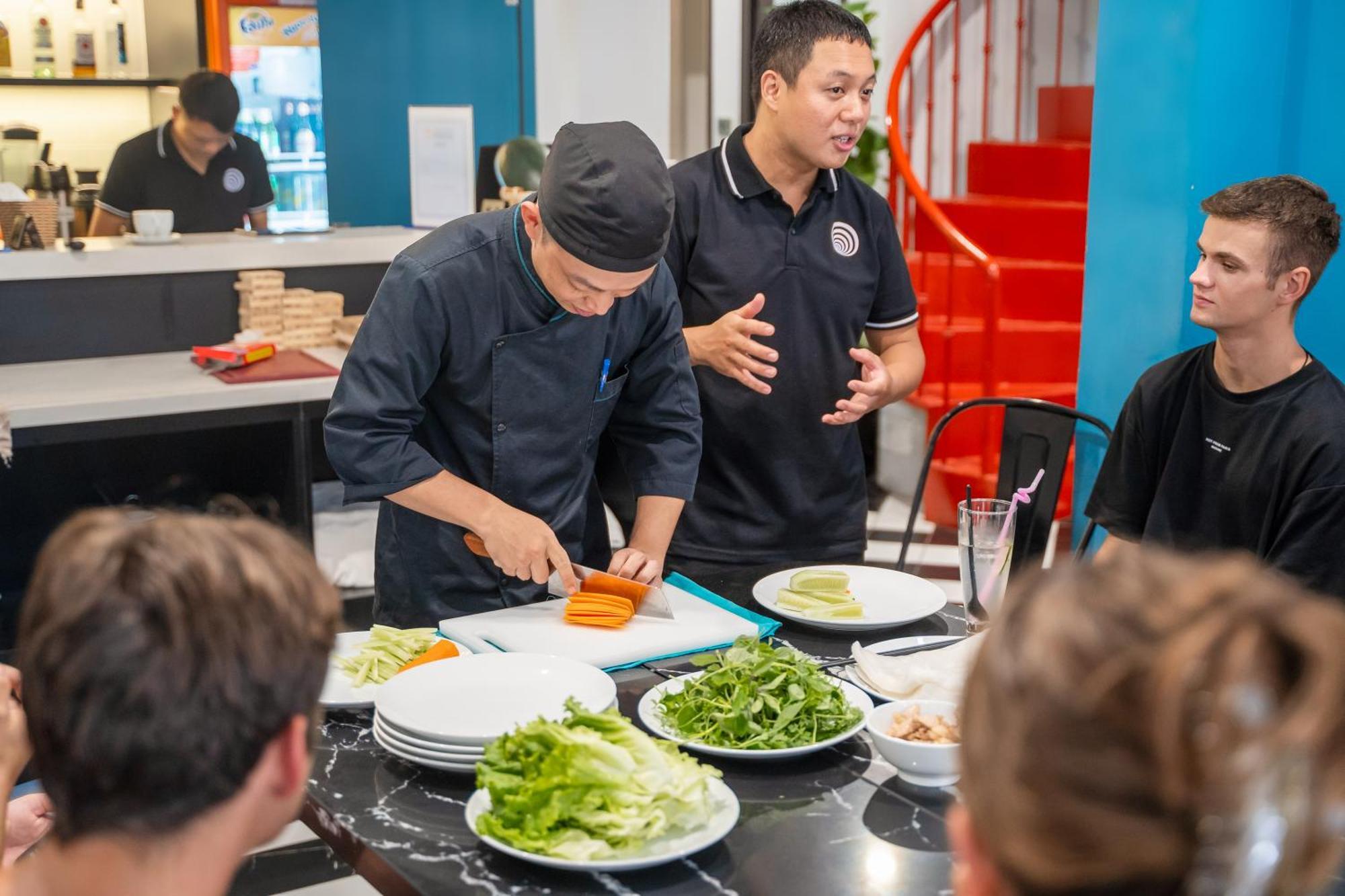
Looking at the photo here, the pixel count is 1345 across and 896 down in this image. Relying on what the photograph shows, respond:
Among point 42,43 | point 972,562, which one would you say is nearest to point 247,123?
point 42,43

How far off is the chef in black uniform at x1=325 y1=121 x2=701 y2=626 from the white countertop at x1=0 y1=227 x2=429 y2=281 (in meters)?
2.35

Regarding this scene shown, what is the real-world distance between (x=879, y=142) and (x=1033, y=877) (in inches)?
293

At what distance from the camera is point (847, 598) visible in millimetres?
2234

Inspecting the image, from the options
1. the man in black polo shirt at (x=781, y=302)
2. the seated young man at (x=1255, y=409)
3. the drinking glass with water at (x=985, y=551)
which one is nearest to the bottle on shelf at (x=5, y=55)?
the man in black polo shirt at (x=781, y=302)

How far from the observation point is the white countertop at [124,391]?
3.71 m

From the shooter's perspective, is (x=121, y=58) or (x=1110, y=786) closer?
(x=1110, y=786)

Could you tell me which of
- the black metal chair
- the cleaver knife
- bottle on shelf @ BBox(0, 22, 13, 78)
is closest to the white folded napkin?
the cleaver knife

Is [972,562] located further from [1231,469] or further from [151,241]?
[151,241]

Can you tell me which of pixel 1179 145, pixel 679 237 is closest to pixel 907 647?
pixel 679 237

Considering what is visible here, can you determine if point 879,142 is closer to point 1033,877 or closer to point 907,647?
point 907,647

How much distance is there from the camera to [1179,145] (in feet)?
10.1

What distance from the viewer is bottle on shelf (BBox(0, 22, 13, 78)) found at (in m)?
6.80

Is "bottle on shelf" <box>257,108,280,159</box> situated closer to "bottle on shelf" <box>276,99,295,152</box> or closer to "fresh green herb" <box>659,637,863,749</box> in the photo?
"bottle on shelf" <box>276,99,295,152</box>

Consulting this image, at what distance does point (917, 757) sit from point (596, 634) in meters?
0.63
